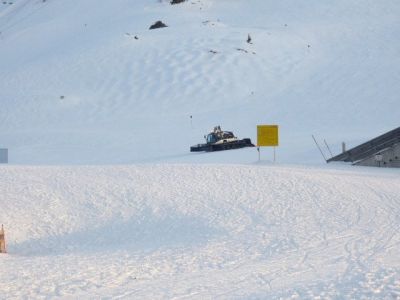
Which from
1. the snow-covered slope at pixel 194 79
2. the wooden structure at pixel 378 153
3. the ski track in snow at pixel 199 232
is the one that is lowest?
the ski track in snow at pixel 199 232

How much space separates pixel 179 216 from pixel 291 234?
9.24 ft

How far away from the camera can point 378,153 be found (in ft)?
69.9

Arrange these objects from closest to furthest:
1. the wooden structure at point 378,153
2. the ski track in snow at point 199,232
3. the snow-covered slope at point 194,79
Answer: the ski track in snow at point 199,232 < the wooden structure at point 378,153 < the snow-covered slope at point 194,79

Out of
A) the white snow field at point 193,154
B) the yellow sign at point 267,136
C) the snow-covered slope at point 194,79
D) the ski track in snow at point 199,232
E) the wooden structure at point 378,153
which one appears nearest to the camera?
the ski track in snow at point 199,232

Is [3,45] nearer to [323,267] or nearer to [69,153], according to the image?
[69,153]

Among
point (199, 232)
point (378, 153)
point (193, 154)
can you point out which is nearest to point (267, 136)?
point (378, 153)

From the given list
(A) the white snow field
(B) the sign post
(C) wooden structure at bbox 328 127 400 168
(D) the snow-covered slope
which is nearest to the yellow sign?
(B) the sign post

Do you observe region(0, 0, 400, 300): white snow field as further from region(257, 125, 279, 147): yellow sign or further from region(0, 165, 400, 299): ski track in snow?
region(257, 125, 279, 147): yellow sign

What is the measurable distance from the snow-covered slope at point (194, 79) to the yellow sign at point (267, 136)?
2.78m

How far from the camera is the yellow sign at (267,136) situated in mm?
22438

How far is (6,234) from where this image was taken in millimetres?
13602

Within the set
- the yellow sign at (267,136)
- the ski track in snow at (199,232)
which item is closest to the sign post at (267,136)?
the yellow sign at (267,136)

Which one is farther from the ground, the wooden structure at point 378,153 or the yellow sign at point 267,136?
the yellow sign at point 267,136

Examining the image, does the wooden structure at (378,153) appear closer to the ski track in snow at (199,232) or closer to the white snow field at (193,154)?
the white snow field at (193,154)
